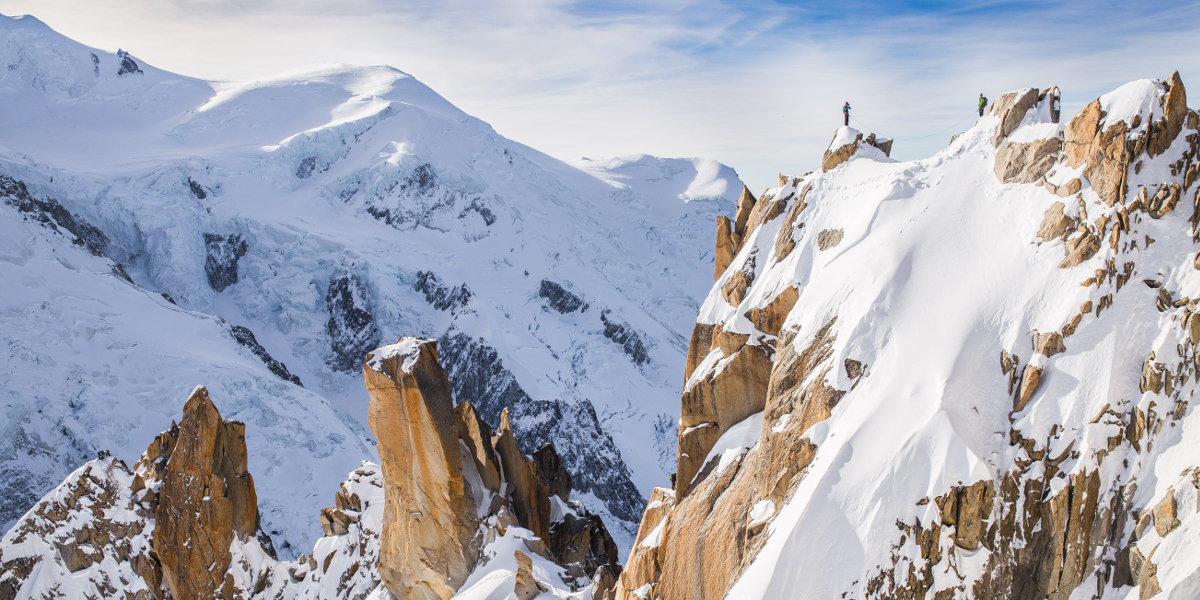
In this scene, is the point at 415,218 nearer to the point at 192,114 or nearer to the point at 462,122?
the point at 462,122

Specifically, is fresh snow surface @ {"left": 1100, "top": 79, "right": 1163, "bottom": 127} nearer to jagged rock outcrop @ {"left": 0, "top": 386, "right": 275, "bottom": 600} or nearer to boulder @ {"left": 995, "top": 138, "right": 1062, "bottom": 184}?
boulder @ {"left": 995, "top": 138, "right": 1062, "bottom": 184}

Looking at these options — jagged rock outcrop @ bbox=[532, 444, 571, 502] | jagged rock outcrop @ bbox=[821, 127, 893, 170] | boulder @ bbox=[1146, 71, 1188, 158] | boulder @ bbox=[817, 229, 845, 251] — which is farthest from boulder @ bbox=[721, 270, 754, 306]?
jagged rock outcrop @ bbox=[532, 444, 571, 502]

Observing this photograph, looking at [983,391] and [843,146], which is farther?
[843,146]

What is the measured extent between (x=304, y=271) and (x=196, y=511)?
1873 inches

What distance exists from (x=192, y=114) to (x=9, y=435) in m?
67.2

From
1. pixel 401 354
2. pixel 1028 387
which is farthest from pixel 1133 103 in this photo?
pixel 401 354

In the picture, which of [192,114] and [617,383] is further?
[192,114]

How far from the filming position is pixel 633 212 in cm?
10444

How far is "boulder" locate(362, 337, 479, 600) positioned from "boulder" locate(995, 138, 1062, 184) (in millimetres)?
15704

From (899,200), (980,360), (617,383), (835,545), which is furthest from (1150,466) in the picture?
(617,383)

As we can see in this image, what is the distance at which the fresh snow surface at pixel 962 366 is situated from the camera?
12422 mm

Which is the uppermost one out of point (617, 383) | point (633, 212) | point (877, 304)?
point (877, 304)

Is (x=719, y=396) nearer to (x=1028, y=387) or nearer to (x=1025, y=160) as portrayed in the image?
(x=1028, y=387)

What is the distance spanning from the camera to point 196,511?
2583 cm
